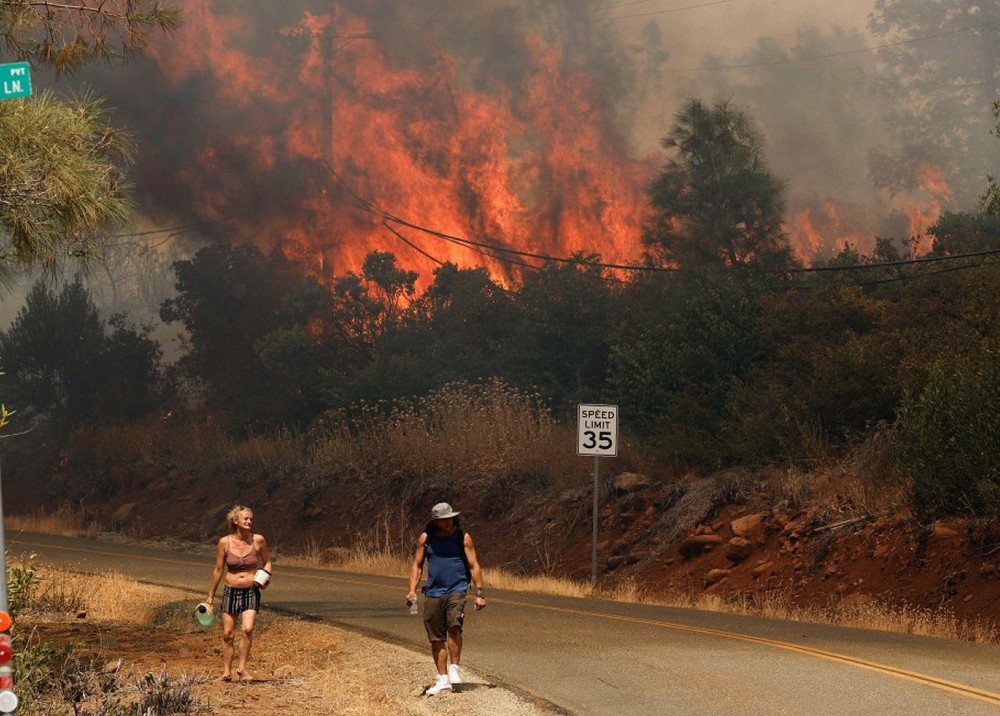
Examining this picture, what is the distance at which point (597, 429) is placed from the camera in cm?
2798

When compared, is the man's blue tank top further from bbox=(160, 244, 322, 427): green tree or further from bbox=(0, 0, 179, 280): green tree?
bbox=(160, 244, 322, 427): green tree

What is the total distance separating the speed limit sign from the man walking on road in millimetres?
14040

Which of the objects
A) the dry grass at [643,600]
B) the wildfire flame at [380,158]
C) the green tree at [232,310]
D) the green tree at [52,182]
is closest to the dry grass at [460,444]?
the dry grass at [643,600]

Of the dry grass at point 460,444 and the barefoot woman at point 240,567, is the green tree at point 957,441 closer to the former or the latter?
the dry grass at point 460,444

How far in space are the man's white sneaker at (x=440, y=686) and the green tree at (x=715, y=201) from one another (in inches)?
1366

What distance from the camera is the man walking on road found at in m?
13.7

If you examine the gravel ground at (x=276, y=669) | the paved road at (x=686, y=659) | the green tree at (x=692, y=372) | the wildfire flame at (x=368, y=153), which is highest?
the wildfire flame at (x=368, y=153)

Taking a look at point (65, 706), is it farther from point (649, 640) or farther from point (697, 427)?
point (697, 427)

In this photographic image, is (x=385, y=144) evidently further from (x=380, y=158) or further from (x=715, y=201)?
(x=715, y=201)

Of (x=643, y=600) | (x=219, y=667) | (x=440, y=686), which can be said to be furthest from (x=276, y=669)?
(x=643, y=600)

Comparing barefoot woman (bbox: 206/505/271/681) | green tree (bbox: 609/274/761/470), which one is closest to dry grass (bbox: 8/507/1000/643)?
green tree (bbox: 609/274/761/470)

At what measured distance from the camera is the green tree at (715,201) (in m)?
48.3

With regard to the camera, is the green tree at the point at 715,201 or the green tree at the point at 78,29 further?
the green tree at the point at 715,201

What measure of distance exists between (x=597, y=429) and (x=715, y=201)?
23295mm
